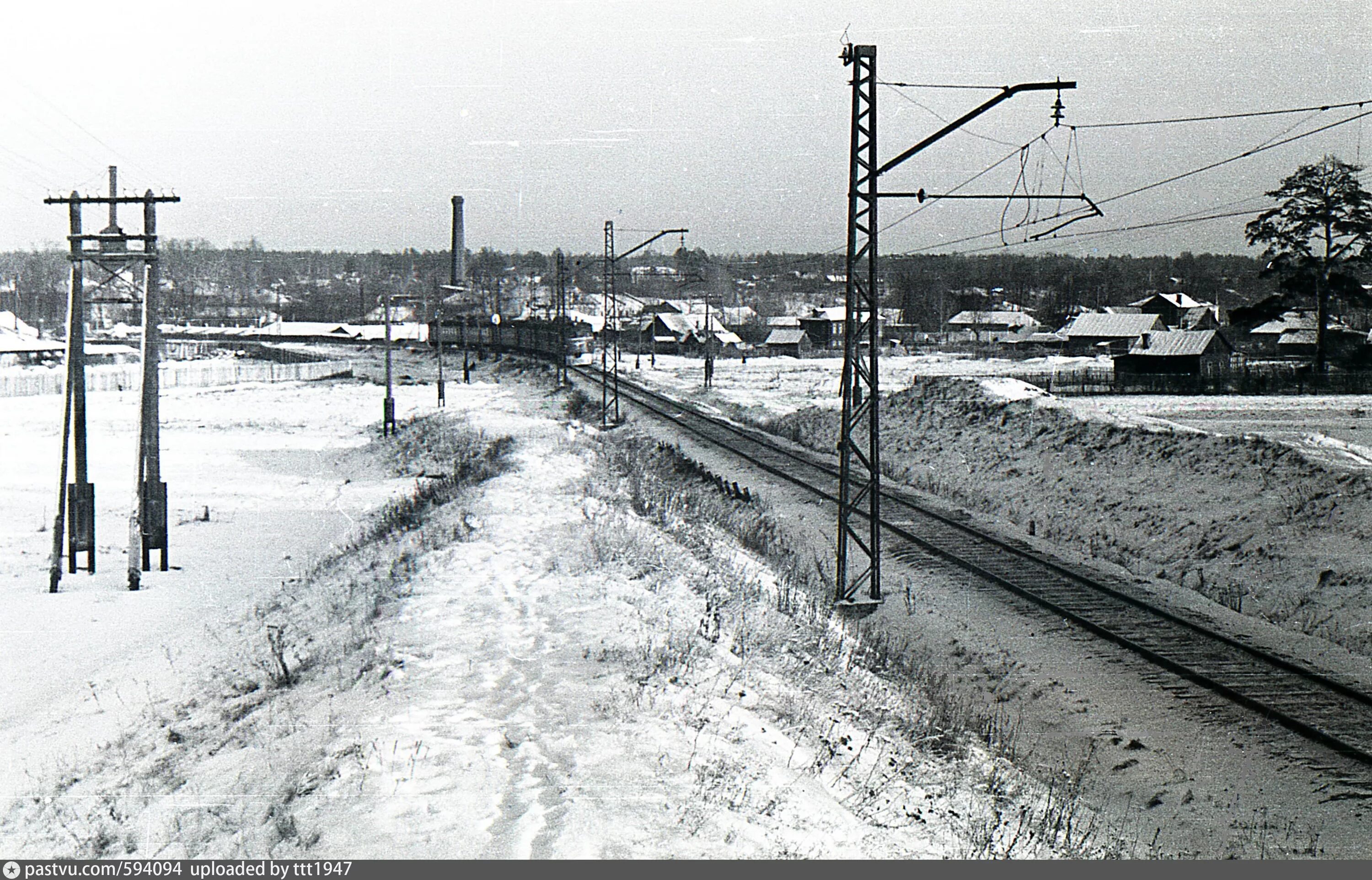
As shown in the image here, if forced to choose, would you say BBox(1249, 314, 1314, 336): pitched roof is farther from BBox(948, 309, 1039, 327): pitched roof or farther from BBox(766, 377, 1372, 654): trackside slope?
BBox(766, 377, 1372, 654): trackside slope

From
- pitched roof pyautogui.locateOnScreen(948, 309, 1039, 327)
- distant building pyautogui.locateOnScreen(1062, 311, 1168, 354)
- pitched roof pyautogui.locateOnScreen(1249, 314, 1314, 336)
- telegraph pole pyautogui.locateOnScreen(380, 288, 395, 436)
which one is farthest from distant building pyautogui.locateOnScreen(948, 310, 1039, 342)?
telegraph pole pyautogui.locateOnScreen(380, 288, 395, 436)

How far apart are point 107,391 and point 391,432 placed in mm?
38669

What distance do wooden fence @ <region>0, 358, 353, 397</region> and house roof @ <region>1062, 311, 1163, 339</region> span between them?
6272 centimetres

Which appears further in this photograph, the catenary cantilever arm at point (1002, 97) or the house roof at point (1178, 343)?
the house roof at point (1178, 343)

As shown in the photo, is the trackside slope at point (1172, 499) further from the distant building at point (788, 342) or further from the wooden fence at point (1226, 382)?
the distant building at point (788, 342)

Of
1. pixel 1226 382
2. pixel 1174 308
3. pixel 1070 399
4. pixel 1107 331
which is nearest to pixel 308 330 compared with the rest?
pixel 1107 331

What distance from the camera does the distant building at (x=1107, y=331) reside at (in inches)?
3327

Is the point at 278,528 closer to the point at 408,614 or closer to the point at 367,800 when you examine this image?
the point at 408,614

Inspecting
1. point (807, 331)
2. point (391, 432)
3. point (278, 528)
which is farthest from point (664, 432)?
point (807, 331)

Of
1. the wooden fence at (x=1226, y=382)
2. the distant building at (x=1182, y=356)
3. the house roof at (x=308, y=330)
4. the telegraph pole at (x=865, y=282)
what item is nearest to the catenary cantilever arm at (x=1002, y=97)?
the telegraph pole at (x=865, y=282)

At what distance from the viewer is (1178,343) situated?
57.0 m

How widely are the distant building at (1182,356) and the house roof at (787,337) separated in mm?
48951

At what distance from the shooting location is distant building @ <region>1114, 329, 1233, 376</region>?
184 feet

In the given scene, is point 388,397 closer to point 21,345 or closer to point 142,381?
point 142,381
